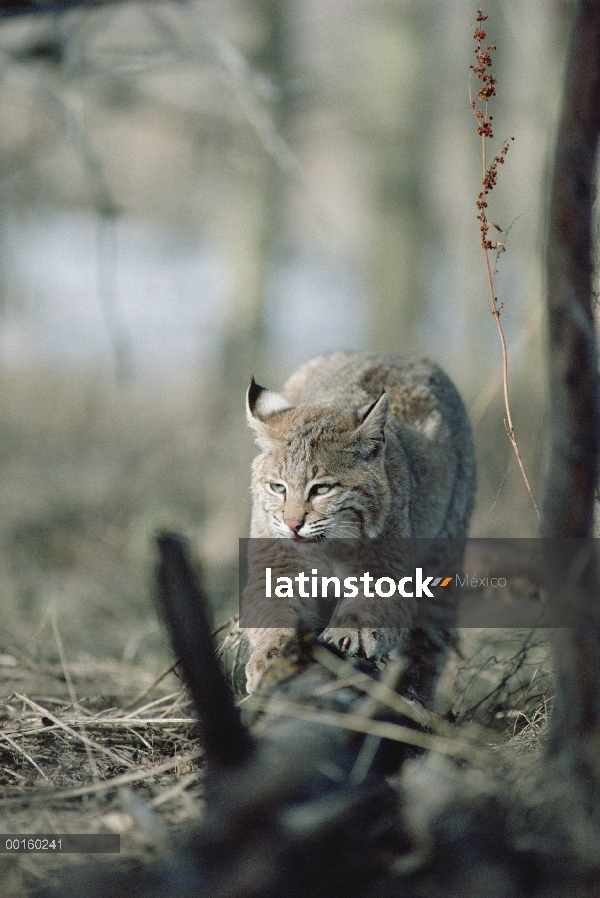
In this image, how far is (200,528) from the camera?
6824 mm

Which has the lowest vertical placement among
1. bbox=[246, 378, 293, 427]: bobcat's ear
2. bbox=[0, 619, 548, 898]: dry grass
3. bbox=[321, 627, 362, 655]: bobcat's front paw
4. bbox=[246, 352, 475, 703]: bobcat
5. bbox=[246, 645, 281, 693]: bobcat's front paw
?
bbox=[0, 619, 548, 898]: dry grass

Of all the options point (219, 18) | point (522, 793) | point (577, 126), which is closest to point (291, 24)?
point (219, 18)

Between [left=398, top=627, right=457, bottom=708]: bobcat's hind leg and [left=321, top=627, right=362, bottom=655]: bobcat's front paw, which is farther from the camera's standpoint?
[left=398, top=627, right=457, bottom=708]: bobcat's hind leg

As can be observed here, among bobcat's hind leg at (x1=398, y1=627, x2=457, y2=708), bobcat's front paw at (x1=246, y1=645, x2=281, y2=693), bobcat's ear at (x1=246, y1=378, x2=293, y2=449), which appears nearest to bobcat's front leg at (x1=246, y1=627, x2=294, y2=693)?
bobcat's front paw at (x1=246, y1=645, x2=281, y2=693)

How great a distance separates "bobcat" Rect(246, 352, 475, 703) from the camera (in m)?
3.04

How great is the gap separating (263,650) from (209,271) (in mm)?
11677

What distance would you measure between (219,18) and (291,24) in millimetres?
1088

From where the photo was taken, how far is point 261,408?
3477 mm

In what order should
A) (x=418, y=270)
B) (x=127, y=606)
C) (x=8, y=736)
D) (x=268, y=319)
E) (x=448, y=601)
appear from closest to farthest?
(x=8, y=736), (x=448, y=601), (x=127, y=606), (x=418, y=270), (x=268, y=319)

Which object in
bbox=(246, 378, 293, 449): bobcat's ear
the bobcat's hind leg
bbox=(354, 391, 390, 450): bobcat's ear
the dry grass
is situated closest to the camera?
the dry grass

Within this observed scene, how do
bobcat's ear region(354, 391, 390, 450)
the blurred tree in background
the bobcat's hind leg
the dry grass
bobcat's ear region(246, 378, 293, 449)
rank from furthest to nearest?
1. the blurred tree in background
2. bobcat's ear region(246, 378, 293, 449)
3. bobcat's ear region(354, 391, 390, 450)
4. the bobcat's hind leg
5. the dry grass

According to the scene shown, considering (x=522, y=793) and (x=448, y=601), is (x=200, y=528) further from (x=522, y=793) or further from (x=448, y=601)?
(x=522, y=793)

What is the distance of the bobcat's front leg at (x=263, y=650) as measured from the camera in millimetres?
2738

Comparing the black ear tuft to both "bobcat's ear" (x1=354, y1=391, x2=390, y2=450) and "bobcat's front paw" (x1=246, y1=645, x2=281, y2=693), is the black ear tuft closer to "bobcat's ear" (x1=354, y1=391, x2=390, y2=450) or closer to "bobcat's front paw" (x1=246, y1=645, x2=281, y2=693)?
"bobcat's ear" (x1=354, y1=391, x2=390, y2=450)
